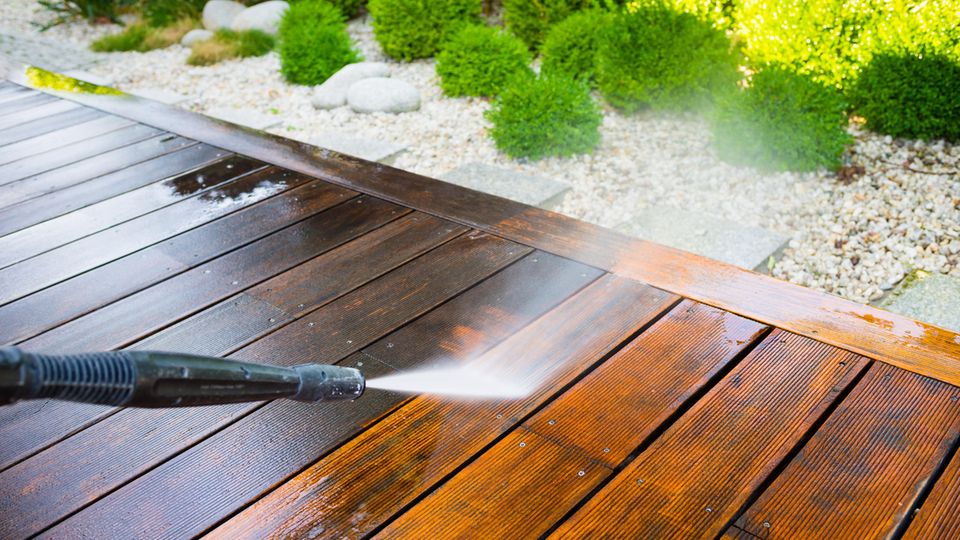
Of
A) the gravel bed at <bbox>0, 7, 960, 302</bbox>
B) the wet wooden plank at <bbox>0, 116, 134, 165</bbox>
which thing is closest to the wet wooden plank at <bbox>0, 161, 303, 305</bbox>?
the wet wooden plank at <bbox>0, 116, 134, 165</bbox>

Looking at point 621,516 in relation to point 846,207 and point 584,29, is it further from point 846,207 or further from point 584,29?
point 584,29

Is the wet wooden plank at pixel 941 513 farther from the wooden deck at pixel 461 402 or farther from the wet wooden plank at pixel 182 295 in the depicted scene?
the wet wooden plank at pixel 182 295

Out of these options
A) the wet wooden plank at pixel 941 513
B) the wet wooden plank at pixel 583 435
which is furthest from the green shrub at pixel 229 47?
the wet wooden plank at pixel 941 513

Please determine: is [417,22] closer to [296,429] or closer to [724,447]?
[296,429]

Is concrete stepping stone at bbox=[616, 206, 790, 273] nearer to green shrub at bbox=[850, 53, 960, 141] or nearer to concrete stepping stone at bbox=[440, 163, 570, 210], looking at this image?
concrete stepping stone at bbox=[440, 163, 570, 210]

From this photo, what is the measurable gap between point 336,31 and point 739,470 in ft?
14.6

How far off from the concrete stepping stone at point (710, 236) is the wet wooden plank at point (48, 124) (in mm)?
2054

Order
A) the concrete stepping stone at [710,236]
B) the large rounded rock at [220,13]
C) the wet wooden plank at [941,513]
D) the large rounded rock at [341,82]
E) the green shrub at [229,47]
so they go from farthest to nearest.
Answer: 1. the large rounded rock at [220,13]
2. the green shrub at [229,47]
3. the large rounded rock at [341,82]
4. the concrete stepping stone at [710,236]
5. the wet wooden plank at [941,513]

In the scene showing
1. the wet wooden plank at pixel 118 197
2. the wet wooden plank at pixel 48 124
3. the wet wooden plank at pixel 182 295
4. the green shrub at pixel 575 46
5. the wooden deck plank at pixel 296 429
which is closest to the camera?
the wooden deck plank at pixel 296 429

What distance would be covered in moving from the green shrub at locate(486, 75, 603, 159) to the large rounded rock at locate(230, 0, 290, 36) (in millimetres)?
3214

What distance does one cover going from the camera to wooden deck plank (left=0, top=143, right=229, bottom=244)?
84.9 inches

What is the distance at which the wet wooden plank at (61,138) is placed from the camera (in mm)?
2775

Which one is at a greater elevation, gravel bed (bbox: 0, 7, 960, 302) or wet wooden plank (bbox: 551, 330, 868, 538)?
wet wooden plank (bbox: 551, 330, 868, 538)

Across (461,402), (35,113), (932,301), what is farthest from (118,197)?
(932,301)
